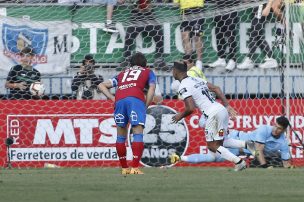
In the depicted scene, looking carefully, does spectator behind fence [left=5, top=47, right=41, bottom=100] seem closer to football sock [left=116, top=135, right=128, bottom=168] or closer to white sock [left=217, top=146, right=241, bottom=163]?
football sock [left=116, top=135, right=128, bottom=168]

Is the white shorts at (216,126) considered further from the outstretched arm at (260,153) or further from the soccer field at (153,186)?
the outstretched arm at (260,153)

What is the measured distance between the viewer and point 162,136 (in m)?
19.8

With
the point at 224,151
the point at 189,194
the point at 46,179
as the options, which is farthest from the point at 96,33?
the point at 189,194

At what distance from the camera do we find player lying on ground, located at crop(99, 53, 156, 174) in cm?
1619

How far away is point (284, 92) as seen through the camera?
65.6ft

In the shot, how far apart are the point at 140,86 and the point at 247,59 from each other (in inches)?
189

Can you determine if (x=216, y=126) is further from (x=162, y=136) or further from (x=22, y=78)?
(x=22, y=78)

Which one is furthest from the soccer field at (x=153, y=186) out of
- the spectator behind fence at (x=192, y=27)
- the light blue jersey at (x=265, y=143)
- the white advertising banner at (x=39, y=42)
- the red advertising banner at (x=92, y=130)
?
the spectator behind fence at (x=192, y=27)

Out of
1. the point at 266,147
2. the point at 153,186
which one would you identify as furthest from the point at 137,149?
the point at 266,147

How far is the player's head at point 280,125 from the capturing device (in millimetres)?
18625

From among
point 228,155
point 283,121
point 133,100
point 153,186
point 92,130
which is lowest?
point 153,186

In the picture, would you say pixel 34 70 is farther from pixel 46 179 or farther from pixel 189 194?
pixel 189 194

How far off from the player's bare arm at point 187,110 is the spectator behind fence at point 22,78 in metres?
3.93

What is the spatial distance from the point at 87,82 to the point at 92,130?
910 mm
